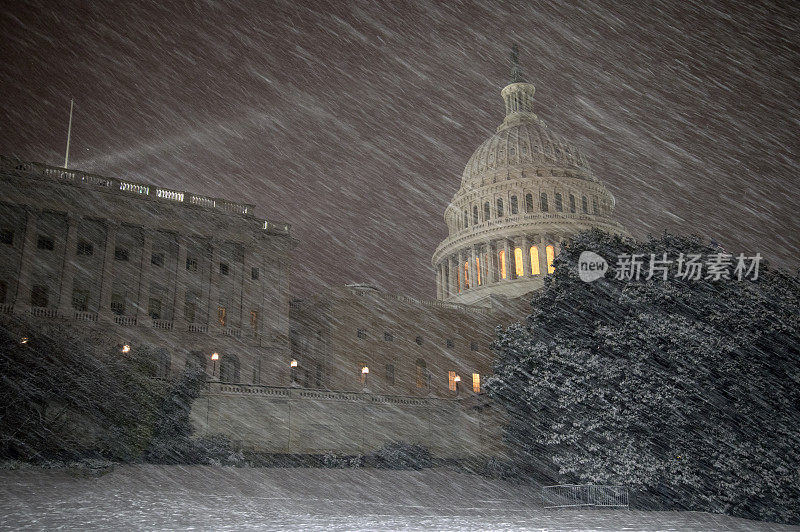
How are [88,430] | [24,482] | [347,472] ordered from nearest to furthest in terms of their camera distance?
[24,482]
[88,430]
[347,472]

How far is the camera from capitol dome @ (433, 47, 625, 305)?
89.9 metres

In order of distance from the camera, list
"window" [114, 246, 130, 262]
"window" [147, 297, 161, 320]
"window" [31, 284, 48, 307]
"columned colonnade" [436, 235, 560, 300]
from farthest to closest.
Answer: "columned colonnade" [436, 235, 560, 300] < "window" [114, 246, 130, 262] < "window" [147, 297, 161, 320] < "window" [31, 284, 48, 307]

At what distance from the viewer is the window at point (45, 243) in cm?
4766

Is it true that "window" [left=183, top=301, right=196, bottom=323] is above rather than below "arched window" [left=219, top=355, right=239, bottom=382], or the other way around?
above

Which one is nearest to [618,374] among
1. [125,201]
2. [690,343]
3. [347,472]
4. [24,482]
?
[690,343]

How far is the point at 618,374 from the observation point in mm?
29562

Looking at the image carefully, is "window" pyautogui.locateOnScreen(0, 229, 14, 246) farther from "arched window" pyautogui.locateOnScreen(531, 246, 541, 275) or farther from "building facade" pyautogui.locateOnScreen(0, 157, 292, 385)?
"arched window" pyautogui.locateOnScreen(531, 246, 541, 275)

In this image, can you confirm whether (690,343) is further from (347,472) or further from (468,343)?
(468,343)

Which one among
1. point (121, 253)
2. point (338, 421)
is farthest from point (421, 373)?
point (121, 253)

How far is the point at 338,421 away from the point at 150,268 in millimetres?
17687

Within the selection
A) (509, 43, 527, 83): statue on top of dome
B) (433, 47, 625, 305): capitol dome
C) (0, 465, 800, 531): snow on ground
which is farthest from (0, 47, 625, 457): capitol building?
(509, 43, 527, 83): statue on top of dome

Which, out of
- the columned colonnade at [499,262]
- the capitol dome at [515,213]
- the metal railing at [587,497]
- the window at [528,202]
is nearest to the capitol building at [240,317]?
the metal railing at [587,497]

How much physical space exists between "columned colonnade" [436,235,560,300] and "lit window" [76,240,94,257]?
51.4 m

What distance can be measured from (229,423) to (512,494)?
50.9 feet
